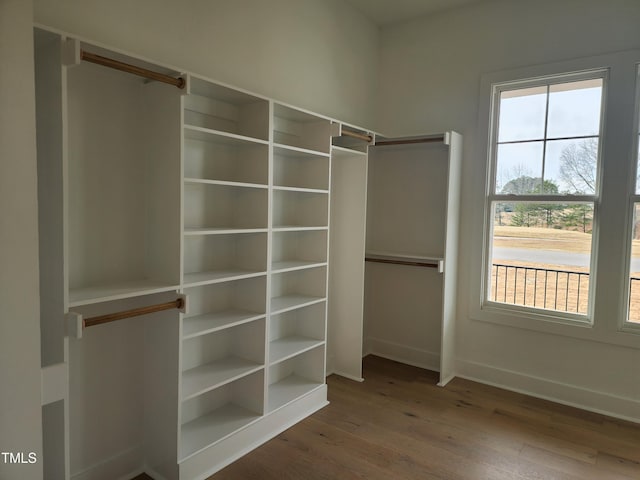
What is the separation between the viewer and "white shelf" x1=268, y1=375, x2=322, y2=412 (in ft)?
9.27

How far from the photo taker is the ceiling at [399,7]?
143 inches

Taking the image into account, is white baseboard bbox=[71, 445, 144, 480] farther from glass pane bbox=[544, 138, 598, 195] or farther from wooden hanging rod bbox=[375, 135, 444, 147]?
glass pane bbox=[544, 138, 598, 195]

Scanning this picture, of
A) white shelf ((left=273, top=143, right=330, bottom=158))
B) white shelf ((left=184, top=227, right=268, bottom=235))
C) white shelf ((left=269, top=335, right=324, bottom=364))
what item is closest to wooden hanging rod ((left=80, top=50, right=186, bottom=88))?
white shelf ((left=184, top=227, right=268, bottom=235))

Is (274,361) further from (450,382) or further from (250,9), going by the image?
(250,9)

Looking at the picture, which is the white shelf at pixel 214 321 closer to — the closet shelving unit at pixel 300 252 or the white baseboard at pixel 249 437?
the closet shelving unit at pixel 300 252

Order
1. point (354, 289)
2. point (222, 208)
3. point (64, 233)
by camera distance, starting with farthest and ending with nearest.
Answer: point (354, 289) → point (222, 208) → point (64, 233)

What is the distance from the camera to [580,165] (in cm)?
325

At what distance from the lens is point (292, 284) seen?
328 centimetres

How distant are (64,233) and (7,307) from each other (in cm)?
57

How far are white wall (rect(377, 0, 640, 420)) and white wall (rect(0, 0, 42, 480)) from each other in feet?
10.7

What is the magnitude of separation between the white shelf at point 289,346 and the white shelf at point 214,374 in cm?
19

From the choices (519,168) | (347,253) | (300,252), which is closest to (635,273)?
(519,168)

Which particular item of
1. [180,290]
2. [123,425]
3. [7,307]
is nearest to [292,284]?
[180,290]

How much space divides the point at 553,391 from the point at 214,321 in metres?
2.70
